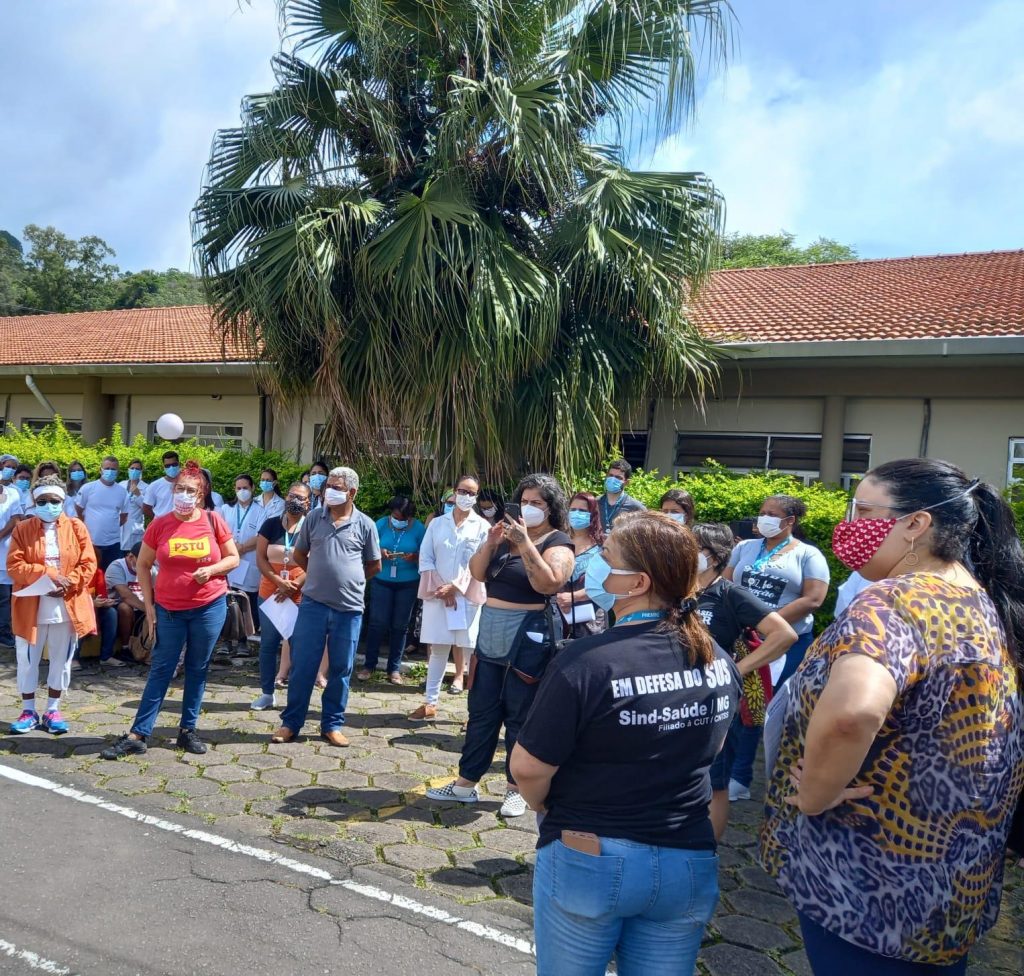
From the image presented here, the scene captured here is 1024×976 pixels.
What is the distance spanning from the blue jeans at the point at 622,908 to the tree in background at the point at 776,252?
110 feet

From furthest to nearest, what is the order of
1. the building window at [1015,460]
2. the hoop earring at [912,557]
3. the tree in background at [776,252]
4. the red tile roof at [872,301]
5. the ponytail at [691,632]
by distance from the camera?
the tree in background at [776,252], the red tile roof at [872,301], the building window at [1015,460], the ponytail at [691,632], the hoop earring at [912,557]

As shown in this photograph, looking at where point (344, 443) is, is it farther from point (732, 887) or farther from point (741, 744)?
point (732, 887)

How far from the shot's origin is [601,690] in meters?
2.12

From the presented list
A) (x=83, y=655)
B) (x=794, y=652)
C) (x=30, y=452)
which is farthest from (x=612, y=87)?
(x=30, y=452)

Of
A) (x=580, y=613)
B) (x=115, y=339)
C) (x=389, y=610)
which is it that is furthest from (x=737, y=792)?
(x=115, y=339)

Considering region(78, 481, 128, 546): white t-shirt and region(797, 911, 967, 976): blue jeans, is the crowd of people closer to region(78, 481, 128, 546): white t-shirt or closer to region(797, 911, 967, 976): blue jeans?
region(797, 911, 967, 976): blue jeans

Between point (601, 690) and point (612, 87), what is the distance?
8818mm

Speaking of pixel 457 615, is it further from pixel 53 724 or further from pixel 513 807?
pixel 53 724

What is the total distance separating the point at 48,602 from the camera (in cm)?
612

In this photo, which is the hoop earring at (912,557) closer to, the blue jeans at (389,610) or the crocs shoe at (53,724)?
the crocs shoe at (53,724)

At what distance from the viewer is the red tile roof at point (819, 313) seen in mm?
10914

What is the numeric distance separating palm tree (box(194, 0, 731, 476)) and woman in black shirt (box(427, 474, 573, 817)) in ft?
13.0

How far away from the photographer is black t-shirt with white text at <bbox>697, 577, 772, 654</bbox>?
13.2 feet

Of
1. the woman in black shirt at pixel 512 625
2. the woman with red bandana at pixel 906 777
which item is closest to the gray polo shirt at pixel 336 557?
the woman in black shirt at pixel 512 625
